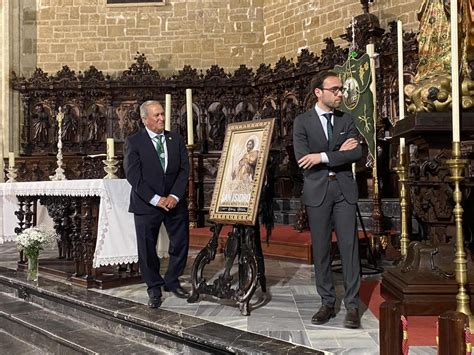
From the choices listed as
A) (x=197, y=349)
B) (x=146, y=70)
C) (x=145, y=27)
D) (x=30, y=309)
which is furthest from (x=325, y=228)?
(x=145, y=27)

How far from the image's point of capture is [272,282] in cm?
460

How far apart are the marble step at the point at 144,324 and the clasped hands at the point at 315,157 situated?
1.04 metres

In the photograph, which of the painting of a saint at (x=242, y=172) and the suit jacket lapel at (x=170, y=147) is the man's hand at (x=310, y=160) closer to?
the painting of a saint at (x=242, y=172)

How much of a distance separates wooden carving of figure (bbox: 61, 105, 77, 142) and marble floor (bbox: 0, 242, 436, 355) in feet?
20.1

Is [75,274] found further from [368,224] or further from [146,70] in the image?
[146,70]

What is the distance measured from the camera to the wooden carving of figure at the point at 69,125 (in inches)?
400

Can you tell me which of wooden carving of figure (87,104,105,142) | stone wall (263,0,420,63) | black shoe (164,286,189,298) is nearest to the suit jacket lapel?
black shoe (164,286,189,298)

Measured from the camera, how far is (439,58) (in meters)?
3.59

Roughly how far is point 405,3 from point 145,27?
5722mm

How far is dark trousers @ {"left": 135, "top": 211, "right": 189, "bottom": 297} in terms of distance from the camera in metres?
3.77

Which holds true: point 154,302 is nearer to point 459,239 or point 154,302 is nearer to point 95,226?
point 95,226

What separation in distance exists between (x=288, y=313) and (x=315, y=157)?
1.16 m

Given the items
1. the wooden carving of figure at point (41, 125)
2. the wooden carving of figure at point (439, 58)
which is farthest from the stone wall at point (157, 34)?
the wooden carving of figure at point (439, 58)

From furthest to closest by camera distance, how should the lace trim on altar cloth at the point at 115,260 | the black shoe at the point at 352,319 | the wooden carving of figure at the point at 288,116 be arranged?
the wooden carving of figure at the point at 288,116
the lace trim on altar cloth at the point at 115,260
the black shoe at the point at 352,319
